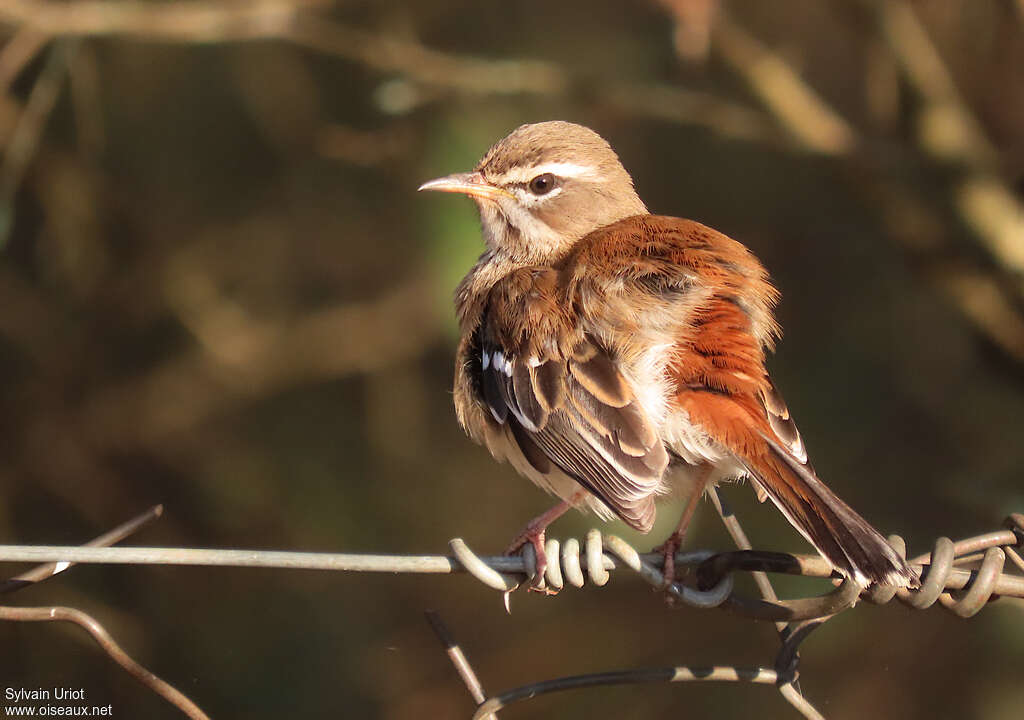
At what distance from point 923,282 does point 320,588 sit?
3.19 metres

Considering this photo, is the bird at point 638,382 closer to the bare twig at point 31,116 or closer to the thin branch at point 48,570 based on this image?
the thin branch at point 48,570

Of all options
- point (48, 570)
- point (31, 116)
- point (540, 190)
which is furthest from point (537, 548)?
point (31, 116)

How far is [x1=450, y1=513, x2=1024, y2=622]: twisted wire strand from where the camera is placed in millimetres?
2354

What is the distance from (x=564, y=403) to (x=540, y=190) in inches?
52.3

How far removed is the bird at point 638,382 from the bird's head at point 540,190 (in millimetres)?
289

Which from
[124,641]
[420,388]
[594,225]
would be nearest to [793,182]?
[420,388]

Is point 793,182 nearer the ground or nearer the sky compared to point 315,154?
nearer the ground

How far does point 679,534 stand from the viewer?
3.38 m

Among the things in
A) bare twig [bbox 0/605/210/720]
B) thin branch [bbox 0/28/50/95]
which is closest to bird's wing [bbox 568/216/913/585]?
bare twig [bbox 0/605/210/720]

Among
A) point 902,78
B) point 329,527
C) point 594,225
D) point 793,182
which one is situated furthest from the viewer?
point 793,182

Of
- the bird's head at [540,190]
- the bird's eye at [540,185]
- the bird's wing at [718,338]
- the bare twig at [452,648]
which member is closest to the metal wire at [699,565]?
the bare twig at [452,648]

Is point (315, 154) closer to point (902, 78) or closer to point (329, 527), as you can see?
point (329, 527)

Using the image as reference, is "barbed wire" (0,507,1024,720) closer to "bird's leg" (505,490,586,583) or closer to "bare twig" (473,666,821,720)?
"bare twig" (473,666,821,720)

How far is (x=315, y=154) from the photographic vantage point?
6.80 m
